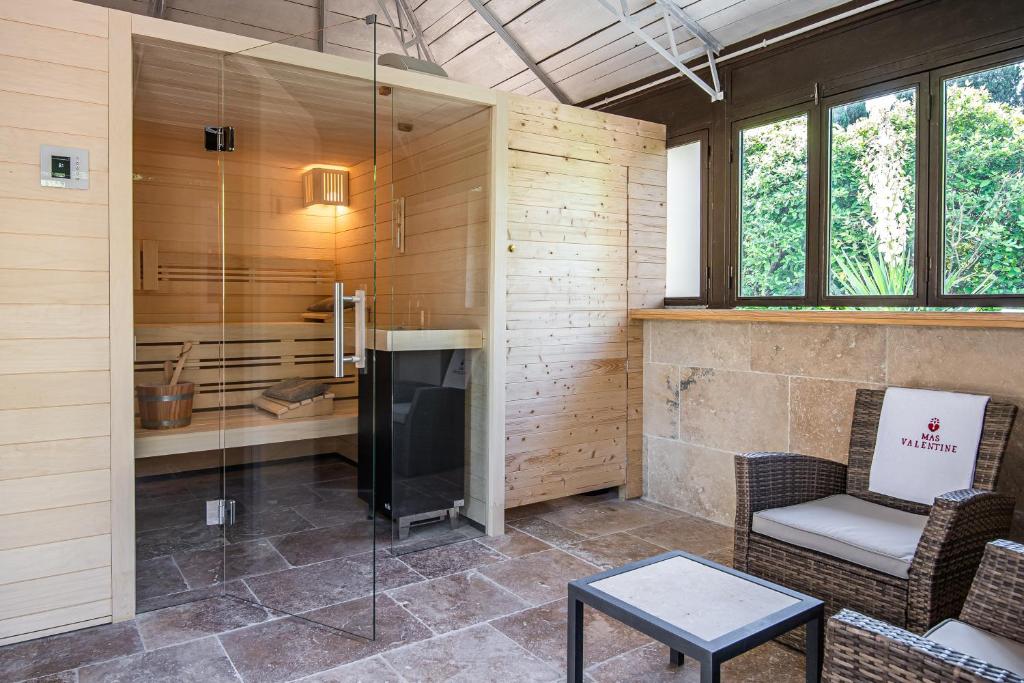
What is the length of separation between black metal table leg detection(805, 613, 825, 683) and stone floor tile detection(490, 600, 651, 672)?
0.68 meters

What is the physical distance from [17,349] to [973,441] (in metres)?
3.43

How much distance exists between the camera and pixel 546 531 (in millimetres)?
3736

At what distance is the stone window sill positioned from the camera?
106 inches

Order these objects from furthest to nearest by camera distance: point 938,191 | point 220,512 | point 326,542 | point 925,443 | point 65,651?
point 938,191
point 220,512
point 326,542
point 925,443
point 65,651

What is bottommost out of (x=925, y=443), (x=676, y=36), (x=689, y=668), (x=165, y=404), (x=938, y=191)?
(x=689, y=668)

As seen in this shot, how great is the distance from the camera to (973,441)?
2543 mm

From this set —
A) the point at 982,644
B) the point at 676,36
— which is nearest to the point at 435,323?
the point at 676,36

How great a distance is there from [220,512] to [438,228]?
160 cm

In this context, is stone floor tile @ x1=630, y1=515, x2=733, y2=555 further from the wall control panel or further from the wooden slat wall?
the wall control panel

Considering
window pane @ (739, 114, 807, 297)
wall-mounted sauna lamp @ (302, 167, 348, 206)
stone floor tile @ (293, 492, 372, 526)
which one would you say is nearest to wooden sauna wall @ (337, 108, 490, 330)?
wall-mounted sauna lamp @ (302, 167, 348, 206)

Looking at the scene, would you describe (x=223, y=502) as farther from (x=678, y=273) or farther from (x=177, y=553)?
(x=678, y=273)

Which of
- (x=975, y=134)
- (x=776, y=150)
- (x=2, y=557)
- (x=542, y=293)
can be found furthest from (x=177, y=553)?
(x=975, y=134)

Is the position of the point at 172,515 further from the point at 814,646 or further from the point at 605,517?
the point at 814,646

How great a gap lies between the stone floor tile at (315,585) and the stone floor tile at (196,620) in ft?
0.27
